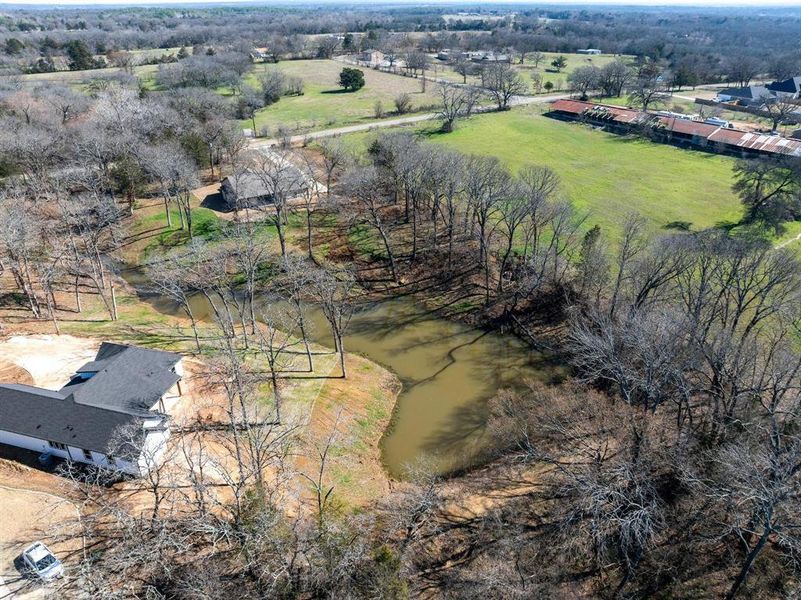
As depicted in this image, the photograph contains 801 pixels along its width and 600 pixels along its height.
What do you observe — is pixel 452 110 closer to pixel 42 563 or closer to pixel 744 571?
pixel 744 571

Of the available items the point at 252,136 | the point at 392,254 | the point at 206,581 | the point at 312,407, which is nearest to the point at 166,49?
the point at 252,136

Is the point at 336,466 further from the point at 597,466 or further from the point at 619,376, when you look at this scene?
the point at 619,376

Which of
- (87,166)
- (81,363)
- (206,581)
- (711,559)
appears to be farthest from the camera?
(87,166)

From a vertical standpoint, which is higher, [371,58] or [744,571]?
[371,58]

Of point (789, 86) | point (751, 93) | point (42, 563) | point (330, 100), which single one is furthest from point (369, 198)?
point (789, 86)

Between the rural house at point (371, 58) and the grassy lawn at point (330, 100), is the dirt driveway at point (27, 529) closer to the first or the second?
the grassy lawn at point (330, 100)

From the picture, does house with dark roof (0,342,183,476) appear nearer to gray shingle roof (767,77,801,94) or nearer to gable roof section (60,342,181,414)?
gable roof section (60,342,181,414)

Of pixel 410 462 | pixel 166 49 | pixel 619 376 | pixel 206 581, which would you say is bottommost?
pixel 410 462
